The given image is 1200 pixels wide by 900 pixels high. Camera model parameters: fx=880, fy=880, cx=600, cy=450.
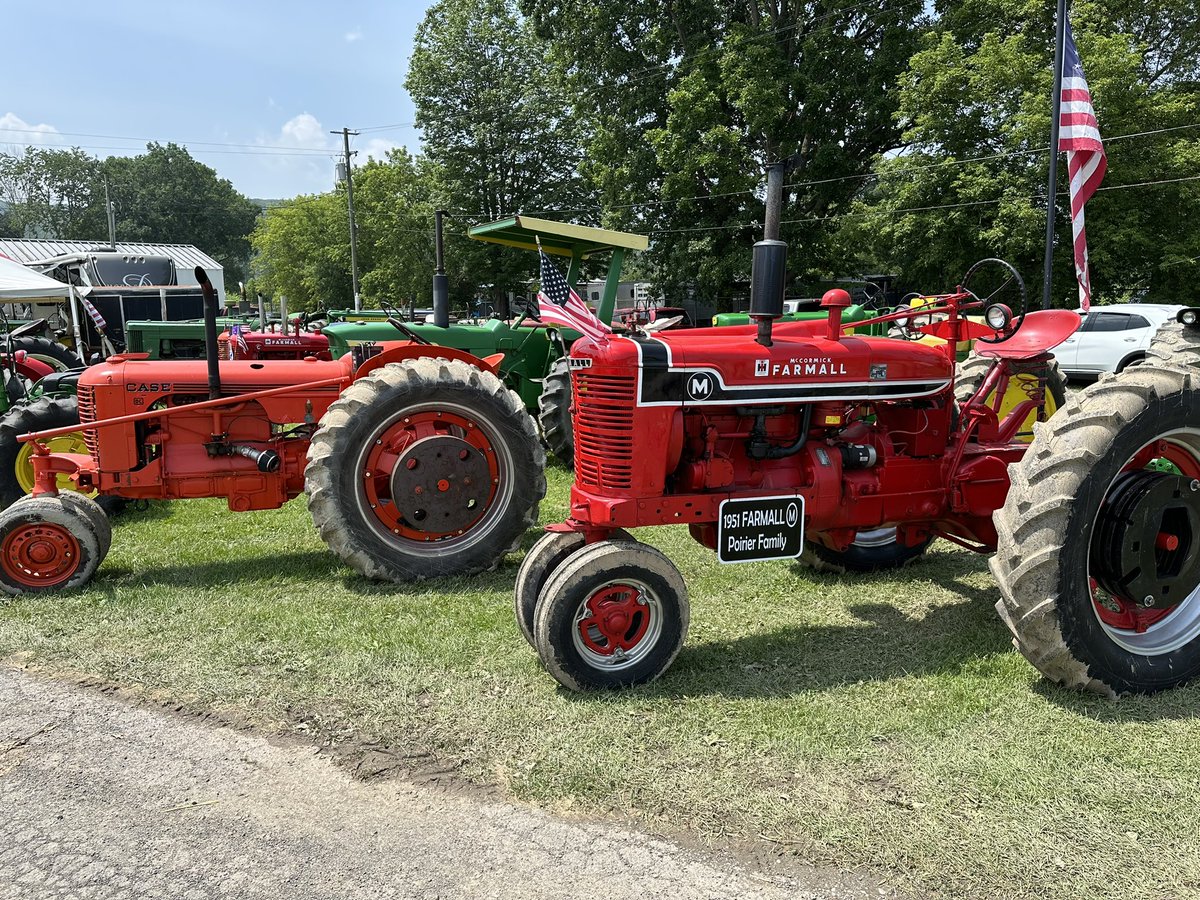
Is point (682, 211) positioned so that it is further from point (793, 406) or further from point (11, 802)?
point (11, 802)

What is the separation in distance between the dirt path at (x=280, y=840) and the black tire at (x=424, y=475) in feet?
6.34

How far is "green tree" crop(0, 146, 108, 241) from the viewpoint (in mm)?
86750

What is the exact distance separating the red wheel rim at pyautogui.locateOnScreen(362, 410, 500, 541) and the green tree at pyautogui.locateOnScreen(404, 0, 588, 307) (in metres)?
29.6

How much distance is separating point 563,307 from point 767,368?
94cm

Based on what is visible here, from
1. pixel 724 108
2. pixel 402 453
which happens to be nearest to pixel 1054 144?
pixel 402 453

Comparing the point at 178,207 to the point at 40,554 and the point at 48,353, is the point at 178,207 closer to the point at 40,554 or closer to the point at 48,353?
the point at 48,353

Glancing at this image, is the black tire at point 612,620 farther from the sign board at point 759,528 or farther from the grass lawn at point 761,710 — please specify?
the sign board at point 759,528

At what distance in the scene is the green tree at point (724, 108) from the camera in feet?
77.5

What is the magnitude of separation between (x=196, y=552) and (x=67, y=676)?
209 cm

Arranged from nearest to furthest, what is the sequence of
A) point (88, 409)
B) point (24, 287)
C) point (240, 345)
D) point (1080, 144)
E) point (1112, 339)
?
point (88, 409), point (1080, 144), point (24, 287), point (240, 345), point (1112, 339)

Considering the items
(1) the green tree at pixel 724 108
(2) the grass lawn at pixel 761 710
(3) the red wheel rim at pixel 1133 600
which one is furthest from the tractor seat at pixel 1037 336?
(1) the green tree at pixel 724 108

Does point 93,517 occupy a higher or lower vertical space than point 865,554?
higher

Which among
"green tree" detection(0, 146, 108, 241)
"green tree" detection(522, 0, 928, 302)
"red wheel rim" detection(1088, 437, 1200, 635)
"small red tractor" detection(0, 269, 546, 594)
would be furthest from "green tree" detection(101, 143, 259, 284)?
"red wheel rim" detection(1088, 437, 1200, 635)

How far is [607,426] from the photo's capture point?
3832 millimetres
